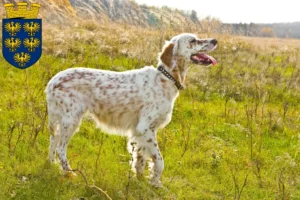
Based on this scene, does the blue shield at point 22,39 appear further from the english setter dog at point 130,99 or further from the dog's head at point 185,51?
the dog's head at point 185,51

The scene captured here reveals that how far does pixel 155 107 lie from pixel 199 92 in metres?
3.83

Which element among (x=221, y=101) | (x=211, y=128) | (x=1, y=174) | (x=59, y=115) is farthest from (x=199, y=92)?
(x=1, y=174)

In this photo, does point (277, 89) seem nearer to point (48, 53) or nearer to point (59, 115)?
point (48, 53)

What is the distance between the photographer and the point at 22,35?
6.88 meters

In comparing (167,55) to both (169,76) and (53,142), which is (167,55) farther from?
(53,142)

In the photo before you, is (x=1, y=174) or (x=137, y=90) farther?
(x=137, y=90)

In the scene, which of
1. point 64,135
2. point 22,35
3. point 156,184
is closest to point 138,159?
point 156,184

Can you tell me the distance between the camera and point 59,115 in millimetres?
4559

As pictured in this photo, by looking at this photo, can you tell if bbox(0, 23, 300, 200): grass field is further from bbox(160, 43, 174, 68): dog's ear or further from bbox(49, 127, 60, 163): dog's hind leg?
bbox(160, 43, 174, 68): dog's ear

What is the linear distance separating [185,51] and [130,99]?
895 mm

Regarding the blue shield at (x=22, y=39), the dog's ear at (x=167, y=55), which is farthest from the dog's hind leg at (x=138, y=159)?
the blue shield at (x=22, y=39)

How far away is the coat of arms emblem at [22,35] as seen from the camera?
21.8 ft

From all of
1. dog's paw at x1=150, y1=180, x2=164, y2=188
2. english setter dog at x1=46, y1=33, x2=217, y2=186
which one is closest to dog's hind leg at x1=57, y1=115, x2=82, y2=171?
english setter dog at x1=46, y1=33, x2=217, y2=186

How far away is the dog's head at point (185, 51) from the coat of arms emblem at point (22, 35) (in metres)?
2.79
